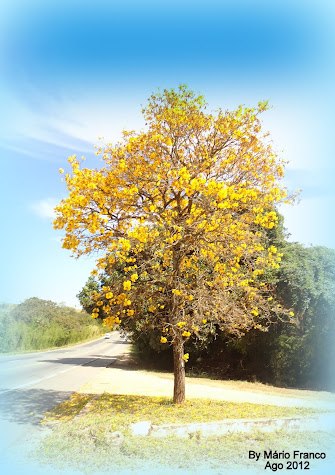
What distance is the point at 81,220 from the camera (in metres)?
8.24

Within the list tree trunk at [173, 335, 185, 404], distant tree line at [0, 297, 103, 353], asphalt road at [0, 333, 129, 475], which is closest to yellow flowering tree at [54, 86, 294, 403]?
tree trunk at [173, 335, 185, 404]

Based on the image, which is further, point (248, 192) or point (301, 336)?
point (301, 336)

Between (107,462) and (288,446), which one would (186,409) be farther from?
(107,462)

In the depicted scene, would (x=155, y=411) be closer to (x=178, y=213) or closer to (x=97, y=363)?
(x=178, y=213)

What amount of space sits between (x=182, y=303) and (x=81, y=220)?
2.57 m

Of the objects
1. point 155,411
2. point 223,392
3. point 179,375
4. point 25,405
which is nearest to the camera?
point 155,411

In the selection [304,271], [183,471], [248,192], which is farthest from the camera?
[304,271]

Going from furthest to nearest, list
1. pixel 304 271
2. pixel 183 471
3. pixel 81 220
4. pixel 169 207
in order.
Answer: pixel 304 271, pixel 169 207, pixel 81 220, pixel 183 471

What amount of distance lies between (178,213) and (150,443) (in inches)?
176

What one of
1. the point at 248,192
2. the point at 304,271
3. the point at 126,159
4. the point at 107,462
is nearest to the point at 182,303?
the point at 248,192

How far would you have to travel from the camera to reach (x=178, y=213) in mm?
8828

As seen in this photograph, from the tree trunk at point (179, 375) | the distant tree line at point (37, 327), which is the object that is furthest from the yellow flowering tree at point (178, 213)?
the distant tree line at point (37, 327)

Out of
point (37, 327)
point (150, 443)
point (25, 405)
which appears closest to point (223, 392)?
point (25, 405)

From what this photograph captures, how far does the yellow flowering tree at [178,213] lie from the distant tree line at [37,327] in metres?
13.4
